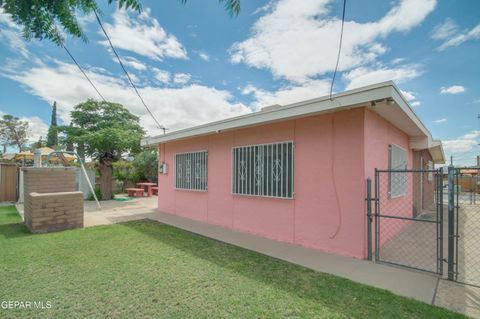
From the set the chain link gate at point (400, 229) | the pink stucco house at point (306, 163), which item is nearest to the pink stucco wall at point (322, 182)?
the pink stucco house at point (306, 163)

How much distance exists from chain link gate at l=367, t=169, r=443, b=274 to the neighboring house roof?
3.98 ft

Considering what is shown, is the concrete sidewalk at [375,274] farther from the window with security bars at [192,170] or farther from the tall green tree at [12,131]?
the tall green tree at [12,131]

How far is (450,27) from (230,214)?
7079 millimetres

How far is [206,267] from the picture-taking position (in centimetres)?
373

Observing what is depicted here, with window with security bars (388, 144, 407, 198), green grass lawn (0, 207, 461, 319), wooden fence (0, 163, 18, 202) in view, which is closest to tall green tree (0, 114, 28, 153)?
wooden fence (0, 163, 18, 202)

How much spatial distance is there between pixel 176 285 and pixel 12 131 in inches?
1426

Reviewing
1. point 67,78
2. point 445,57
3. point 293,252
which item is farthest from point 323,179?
point 67,78

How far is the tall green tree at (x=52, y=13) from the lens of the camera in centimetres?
243

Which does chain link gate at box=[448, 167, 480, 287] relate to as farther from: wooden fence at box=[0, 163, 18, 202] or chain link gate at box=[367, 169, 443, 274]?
wooden fence at box=[0, 163, 18, 202]

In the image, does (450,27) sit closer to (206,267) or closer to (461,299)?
(461,299)

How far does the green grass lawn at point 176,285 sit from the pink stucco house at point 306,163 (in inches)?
47.5

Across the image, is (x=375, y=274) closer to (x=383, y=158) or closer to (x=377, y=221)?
(x=377, y=221)

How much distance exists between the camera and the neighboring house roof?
3.70 m

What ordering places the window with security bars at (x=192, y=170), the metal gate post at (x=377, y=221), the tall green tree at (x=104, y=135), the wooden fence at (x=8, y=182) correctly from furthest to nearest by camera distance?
the tall green tree at (x=104, y=135) < the wooden fence at (x=8, y=182) < the window with security bars at (x=192, y=170) < the metal gate post at (x=377, y=221)
